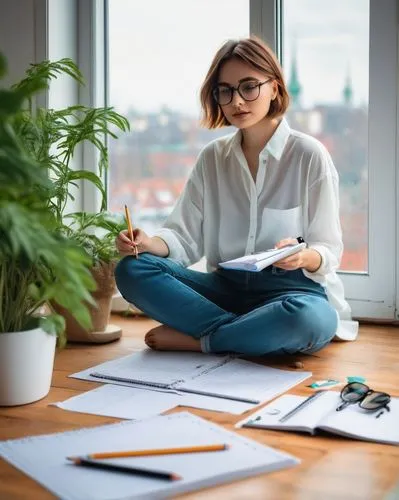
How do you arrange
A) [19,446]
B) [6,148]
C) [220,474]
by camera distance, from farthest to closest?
[19,446] < [220,474] < [6,148]

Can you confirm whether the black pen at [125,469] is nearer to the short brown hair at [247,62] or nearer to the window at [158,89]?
the short brown hair at [247,62]

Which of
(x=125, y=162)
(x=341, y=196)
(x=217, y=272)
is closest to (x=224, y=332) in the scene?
(x=217, y=272)

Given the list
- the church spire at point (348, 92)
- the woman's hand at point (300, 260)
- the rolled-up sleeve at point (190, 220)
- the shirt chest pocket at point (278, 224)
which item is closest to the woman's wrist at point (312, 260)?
the woman's hand at point (300, 260)

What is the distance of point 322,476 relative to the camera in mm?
1555

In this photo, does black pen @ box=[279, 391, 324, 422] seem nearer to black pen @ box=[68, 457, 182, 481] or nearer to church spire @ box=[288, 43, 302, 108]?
black pen @ box=[68, 457, 182, 481]

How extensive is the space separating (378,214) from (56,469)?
1.57 m

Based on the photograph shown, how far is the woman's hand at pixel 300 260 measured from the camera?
228 cm

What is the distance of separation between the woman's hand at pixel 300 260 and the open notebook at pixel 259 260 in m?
0.02

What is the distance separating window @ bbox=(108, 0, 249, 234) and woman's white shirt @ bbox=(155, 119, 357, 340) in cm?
39

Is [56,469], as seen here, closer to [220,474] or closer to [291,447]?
[220,474]

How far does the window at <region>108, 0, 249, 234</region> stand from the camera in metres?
2.97

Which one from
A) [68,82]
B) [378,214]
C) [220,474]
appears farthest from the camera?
[68,82]

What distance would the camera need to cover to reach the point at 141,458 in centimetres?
155

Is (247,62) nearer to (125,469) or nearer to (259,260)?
(259,260)
